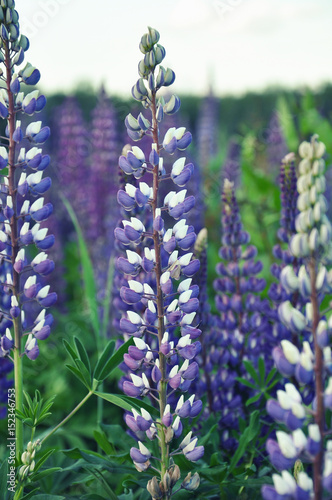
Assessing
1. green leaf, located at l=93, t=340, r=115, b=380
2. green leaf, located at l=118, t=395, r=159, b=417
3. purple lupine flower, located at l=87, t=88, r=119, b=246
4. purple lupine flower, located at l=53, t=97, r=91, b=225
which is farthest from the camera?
purple lupine flower, located at l=53, t=97, r=91, b=225

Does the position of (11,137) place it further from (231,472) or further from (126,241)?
(231,472)

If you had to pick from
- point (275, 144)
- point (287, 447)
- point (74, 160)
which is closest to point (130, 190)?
point (287, 447)

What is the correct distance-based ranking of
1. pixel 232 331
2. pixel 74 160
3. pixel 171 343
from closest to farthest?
1. pixel 171 343
2. pixel 232 331
3. pixel 74 160

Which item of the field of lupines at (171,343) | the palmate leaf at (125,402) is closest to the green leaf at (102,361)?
the field of lupines at (171,343)

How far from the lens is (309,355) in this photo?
110 cm

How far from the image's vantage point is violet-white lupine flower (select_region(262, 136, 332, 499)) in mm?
1077

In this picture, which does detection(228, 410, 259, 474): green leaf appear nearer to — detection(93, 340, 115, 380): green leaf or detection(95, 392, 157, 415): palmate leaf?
detection(95, 392, 157, 415): palmate leaf

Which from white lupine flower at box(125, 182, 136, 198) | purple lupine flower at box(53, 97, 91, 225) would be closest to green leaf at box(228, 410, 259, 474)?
white lupine flower at box(125, 182, 136, 198)

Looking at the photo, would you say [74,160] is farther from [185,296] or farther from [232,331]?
[185,296]

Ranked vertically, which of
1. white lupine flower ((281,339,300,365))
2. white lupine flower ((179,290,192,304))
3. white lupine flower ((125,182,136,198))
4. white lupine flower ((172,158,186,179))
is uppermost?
white lupine flower ((172,158,186,179))

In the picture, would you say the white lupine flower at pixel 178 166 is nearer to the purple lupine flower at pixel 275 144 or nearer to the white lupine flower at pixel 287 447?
the white lupine flower at pixel 287 447

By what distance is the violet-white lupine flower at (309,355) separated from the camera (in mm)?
1077

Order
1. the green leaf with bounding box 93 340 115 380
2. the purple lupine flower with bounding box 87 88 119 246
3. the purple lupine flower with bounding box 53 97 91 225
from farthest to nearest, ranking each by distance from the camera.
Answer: the purple lupine flower with bounding box 53 97 91 225
the purple lupine flower with bounding box 87 88 119 246
the green leaf with bounding box 93 340 115 380

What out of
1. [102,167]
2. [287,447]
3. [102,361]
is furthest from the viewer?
[102,167]
